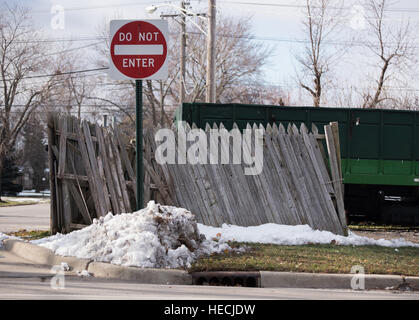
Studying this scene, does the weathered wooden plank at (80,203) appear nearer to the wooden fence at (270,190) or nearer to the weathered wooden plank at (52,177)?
the weathered wooden plank at (52,177)

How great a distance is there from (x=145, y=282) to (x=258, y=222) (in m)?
4.09

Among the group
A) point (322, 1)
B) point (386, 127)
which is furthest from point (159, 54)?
point (322, 1)

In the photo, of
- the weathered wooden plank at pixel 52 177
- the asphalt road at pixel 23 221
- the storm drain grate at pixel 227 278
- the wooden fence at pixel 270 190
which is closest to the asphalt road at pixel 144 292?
the storm drain grate at pixel 227 278

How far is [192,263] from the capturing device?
7.46m

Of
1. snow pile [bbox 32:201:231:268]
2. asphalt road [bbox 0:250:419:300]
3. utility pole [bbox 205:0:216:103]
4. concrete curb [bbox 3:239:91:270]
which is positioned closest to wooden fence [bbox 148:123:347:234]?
snow pile [bbox 32:201:231:268]

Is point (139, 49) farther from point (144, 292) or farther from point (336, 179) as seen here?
point (336, 179)

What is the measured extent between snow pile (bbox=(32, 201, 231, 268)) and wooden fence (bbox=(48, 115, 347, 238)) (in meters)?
1.88

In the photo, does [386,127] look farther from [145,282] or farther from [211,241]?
[145,282]

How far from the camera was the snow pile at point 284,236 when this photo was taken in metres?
9.66

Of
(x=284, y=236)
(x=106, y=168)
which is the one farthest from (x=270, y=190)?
(x=106, y=168)

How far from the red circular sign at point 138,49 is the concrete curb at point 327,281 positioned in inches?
Answer: 140

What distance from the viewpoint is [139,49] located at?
7898mm

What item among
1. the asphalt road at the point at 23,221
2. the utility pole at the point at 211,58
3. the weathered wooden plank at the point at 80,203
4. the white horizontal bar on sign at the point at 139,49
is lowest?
the asphalt road at the point at 23,221

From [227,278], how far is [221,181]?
3.73 meters
